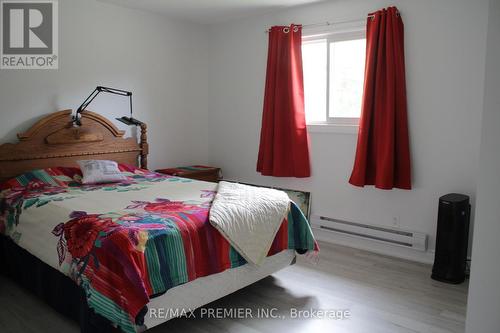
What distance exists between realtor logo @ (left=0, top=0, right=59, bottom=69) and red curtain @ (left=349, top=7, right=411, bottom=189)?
2.80 m

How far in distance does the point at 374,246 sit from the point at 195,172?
1.99 m

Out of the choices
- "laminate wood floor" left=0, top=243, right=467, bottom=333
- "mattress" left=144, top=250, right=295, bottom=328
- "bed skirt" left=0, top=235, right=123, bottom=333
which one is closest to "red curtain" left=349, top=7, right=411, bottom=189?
"laminate wood floor" left=0, top=243, right=467, bottom=333

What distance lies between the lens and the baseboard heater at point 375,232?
11.1ft

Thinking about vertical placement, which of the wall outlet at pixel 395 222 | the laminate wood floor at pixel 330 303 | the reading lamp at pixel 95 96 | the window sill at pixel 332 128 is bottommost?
the laminate wood floor at pixel 330 303

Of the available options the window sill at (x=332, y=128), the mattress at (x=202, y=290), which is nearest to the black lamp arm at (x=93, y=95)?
the window sill at (x=332, y=128)

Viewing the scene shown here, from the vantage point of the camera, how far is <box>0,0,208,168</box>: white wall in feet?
11.4

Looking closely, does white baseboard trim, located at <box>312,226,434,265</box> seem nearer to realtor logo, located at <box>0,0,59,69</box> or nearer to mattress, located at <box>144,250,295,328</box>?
mattress, located at <box>144,250,295,328</box>

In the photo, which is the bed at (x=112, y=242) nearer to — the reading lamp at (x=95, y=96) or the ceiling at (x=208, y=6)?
the reading lamp at (x=95, y=96)

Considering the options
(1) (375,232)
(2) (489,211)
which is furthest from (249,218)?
(1) (375,232)

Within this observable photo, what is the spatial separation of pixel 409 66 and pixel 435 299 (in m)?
1.87

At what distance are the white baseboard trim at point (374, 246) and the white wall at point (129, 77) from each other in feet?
6.19

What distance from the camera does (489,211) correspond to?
3.89 ft

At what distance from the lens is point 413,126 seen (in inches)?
134

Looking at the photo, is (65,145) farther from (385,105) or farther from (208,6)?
(385,105)
